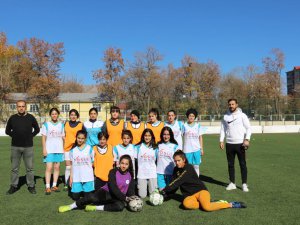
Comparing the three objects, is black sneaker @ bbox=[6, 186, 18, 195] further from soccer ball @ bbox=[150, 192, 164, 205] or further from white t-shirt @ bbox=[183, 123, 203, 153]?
white t-shirt @ bbox=[183, 123, 203, 153]

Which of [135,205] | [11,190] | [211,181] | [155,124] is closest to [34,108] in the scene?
[11,190]

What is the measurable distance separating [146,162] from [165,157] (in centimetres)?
40

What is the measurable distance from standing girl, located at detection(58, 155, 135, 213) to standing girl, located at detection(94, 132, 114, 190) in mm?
370

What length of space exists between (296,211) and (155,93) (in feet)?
120

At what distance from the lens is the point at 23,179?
766 centimetres

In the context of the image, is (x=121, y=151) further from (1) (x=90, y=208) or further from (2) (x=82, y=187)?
(1) (x=90, y=208)

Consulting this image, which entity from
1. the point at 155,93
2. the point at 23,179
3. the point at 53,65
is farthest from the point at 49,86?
the point at 23,179

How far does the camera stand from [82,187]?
5.59 meters

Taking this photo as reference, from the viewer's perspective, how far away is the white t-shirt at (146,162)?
5.82 metres

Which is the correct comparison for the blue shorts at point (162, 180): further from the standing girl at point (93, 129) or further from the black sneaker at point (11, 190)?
the black sneaker at point (11, 190)

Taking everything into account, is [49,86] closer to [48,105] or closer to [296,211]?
[48,105]

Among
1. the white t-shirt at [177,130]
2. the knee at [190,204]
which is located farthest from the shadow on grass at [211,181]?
the knee at [190,204]

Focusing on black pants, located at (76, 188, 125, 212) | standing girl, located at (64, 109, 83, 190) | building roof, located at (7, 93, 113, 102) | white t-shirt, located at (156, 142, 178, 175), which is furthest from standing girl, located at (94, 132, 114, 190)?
building roof, located at (7, 93, 113, 102)

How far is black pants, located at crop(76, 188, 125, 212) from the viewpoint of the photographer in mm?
4991
